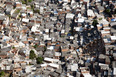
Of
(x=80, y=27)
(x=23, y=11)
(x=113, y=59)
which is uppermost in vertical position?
(x=23, y=11)

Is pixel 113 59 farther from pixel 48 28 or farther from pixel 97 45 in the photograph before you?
pixel 48 28

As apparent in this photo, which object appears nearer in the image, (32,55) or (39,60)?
(39,60)

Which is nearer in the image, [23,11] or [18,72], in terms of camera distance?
[18,72]

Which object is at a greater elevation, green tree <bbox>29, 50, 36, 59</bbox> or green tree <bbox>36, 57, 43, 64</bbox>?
green tree <bbox>29, 50, 36, 59</bbox>

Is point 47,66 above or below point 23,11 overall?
below

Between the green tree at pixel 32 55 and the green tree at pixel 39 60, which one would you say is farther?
the green tree at pixel 32 55

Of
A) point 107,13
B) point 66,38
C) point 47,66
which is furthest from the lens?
point 107,13

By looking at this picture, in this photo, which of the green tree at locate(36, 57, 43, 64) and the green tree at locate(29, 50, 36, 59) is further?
the green tree at locate(29, 50, 36, 59)

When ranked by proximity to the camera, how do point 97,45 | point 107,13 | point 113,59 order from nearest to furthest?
point 113,59 < point 97,45 < point 107,13

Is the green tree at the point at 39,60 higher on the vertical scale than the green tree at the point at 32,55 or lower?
lower

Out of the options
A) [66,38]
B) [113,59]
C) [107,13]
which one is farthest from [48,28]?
[113,59]

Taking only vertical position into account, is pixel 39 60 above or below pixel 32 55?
below
